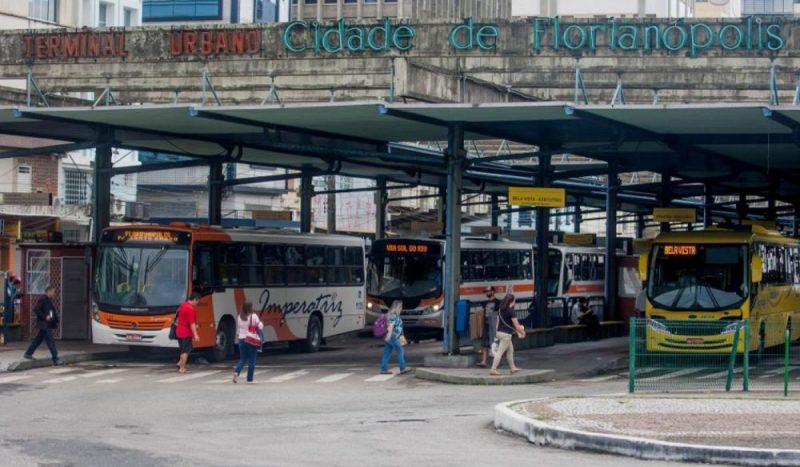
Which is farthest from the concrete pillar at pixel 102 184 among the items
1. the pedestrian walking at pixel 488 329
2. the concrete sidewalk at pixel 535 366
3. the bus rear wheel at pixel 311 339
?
the pedestrian walking at pixel 488 329

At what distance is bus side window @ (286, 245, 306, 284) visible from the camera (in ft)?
111

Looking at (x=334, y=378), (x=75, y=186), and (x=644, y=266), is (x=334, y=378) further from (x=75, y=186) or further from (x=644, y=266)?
(x=75, y=186)

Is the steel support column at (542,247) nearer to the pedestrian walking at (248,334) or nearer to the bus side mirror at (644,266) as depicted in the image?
the bus side mirror at (644,266)

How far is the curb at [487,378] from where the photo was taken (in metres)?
25.9

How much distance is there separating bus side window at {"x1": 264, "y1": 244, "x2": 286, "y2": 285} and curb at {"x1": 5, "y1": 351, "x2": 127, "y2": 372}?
385 centimetres

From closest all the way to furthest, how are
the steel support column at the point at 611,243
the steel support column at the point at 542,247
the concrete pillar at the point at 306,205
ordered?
the steel support column at the point at 542,247 → the steel support column at the point at 611,243 → the concrete pillar at the point at 306,205

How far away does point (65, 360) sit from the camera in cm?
2931

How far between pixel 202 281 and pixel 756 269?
12.3 meters

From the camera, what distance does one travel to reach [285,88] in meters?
58.9

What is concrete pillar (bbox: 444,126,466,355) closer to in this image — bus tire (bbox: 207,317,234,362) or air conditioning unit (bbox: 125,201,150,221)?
bus tire (bbox: 207,317,234,362)

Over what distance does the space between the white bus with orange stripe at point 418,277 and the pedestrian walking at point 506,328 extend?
40.9ft

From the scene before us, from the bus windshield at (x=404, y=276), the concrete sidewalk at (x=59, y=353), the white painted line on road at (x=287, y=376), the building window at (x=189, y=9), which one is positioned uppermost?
the building window at (x=189, y=9)

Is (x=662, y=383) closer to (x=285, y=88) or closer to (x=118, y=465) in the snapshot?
(x=118, y=465)

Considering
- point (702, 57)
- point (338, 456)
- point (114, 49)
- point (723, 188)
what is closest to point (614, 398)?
point (338, 456)
